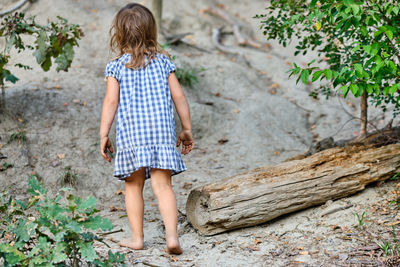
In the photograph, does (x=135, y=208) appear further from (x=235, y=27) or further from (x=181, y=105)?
(x=235, y=27)

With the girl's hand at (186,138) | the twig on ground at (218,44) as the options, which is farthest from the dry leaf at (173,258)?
the twig on ground at (218,44)

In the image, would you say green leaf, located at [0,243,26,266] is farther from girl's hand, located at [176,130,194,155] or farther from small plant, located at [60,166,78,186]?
small plant, located at [60,166,78,186]

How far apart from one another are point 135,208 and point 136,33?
50.8 inches

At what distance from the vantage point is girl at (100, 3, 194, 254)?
3246 millimetres

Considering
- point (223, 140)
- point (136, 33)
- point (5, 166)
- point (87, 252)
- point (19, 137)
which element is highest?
point (136, 33)

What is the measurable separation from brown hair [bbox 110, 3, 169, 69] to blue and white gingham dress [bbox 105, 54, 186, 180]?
58 mm

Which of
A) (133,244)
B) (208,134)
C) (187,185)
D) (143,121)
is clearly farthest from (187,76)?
(133,244)

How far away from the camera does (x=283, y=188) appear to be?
3.70m

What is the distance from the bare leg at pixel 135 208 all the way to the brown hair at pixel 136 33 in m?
0.83

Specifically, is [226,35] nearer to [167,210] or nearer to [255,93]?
[255,93]

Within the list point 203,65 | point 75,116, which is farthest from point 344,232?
point 203,65

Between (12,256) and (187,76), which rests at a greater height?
(12,256)

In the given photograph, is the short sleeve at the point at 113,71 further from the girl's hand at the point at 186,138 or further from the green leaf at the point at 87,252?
the green leaf at the point at 87,252

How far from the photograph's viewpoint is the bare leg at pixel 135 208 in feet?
11.1
